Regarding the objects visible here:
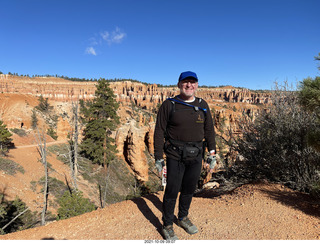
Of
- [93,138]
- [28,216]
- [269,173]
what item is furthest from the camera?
[93,138]

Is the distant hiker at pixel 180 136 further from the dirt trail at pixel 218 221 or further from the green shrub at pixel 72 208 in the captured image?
the green shrub at pixel 72 208

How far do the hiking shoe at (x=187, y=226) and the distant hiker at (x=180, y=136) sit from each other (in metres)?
0.32

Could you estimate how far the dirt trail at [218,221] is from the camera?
3.10 m

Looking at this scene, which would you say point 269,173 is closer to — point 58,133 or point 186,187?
point 186,187

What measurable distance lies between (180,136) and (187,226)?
1.67 metres

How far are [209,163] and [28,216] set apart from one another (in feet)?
51.5

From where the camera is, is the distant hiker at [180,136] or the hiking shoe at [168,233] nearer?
the distant hiker at [180,136]

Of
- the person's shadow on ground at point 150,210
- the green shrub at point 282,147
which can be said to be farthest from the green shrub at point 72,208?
the green shrub at point 282,147

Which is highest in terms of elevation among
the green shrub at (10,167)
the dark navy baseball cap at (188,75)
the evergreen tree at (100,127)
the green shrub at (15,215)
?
the dark navy baseball cap at (188,75)

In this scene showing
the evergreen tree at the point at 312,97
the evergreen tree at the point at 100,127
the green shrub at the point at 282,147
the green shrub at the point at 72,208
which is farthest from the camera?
the evergreen tree at the point at 100,127

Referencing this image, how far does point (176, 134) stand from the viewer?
279 centimetres

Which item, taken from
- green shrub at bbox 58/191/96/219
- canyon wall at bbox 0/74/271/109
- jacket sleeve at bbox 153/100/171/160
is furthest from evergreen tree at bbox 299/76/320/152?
canyon wall at bbox 0/74/271/109

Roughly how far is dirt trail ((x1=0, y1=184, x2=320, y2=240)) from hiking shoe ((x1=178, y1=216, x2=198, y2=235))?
0.22 feet

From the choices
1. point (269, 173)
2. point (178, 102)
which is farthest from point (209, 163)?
point (269, 173)
